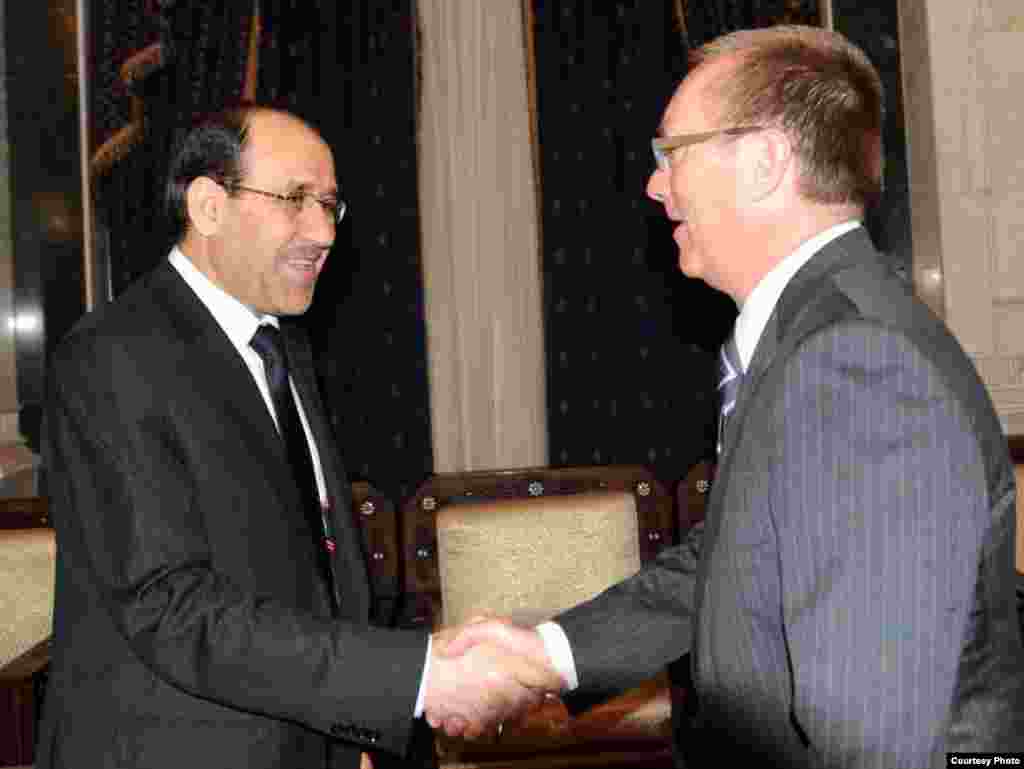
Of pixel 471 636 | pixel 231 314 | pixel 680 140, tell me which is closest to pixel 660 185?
pixel 680 140

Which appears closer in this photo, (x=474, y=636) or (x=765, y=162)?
(x=765, y=162)

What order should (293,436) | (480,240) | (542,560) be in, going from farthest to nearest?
(480,240)
(542,560)
(293,436)

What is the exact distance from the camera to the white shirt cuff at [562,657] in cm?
212

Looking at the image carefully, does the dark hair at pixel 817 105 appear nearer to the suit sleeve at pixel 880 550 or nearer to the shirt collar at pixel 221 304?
the suit sleeve at pixel 880 550

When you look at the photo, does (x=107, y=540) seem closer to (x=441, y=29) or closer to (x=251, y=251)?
(x=251, y=251)

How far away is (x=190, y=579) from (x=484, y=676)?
64 cm

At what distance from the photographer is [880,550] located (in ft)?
3.74

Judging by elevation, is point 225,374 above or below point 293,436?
above

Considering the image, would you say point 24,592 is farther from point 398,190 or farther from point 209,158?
point 398,190

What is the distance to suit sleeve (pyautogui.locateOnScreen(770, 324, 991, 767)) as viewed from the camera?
1.14 m

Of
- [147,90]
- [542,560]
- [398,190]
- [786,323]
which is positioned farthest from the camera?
[398,190]

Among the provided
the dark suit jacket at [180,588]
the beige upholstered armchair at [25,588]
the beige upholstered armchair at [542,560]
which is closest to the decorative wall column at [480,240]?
the beige upholstered armchair at [542,560]

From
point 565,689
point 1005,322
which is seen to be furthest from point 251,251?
point 1005,322

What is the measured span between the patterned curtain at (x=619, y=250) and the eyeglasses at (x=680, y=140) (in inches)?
114
